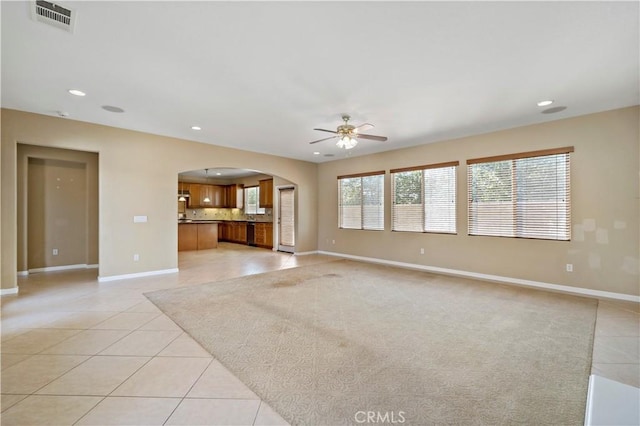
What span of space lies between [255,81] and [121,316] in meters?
3.30

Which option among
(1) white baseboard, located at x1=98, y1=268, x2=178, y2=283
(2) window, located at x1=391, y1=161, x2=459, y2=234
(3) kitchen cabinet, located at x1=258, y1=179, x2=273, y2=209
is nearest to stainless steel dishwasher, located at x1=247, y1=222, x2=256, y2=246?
(3) kitchen cabinet, located at x1=258, y1=179, x2=273, y2=209

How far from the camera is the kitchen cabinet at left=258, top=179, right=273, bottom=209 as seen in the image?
9.81 m

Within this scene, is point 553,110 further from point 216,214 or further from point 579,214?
point 216,214

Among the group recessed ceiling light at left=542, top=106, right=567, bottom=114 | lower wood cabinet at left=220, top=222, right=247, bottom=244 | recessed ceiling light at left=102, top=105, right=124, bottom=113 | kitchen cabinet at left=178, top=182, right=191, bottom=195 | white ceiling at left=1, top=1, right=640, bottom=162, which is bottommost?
lower wood cabinet at left=220, top=222, right=247, bottom=244

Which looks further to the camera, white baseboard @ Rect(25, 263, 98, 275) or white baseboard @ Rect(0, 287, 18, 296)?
white baseboard @ Rect(25, 263, 98, 275)

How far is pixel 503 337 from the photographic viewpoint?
2889 mm

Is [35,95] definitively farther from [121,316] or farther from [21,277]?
[21,277]

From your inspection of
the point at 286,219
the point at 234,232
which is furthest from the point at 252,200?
the point at 286,219

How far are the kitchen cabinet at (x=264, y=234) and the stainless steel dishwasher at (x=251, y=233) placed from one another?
0.54 feet

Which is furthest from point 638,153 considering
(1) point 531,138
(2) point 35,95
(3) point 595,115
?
(2) point 35,95

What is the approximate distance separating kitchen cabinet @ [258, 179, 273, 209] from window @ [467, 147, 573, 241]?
6.34 m

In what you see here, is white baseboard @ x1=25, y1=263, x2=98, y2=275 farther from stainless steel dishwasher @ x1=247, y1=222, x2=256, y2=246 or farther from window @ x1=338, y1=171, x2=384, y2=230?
window @ x1=338, y1=171, x2=384, y2=230

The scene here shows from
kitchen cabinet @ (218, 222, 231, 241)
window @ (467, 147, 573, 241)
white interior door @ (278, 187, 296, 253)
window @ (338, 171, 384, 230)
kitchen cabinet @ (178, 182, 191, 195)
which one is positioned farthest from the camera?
kitchen cabinet @ (218, 222, 231, 241)

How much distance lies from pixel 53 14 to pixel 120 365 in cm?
291
